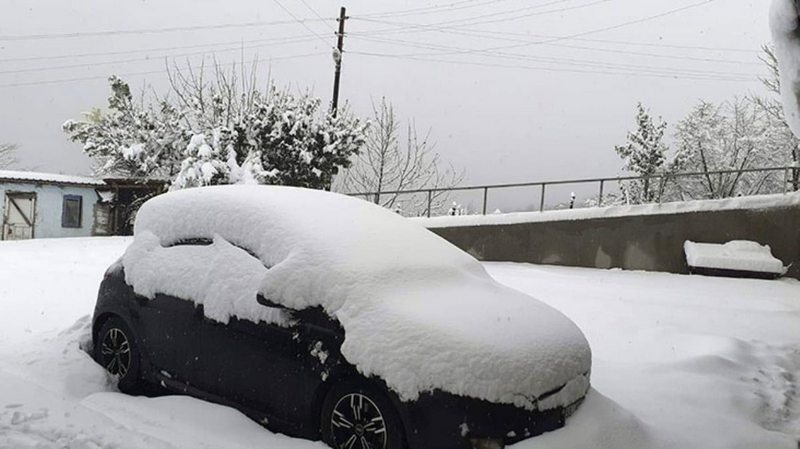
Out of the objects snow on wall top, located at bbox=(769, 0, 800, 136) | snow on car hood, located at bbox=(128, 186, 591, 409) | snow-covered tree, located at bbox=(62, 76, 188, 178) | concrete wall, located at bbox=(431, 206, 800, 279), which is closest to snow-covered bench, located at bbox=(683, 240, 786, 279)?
concrete wall, located at bbox=(431, 206, 800, 279)

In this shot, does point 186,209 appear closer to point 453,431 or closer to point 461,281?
point 461,281

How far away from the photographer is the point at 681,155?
1156 inches

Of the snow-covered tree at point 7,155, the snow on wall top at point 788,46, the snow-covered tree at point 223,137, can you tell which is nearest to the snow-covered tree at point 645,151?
the snow-covered tree at point 223,137

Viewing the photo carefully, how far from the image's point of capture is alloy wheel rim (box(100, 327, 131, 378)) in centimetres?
422

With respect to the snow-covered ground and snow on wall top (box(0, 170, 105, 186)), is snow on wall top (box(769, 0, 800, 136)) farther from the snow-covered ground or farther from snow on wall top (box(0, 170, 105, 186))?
snow on wall top (box(0, 170, 105, 186))

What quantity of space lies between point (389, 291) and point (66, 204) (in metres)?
25.3

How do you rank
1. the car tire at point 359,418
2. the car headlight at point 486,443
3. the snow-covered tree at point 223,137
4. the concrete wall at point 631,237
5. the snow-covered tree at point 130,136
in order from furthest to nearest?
the snow-covered tree at point 130,136 → the snow-covered tree at point 223,137 → the concrete wall at point 631,237 → the car tire at point 359,418 → the car headlight at point 486,443

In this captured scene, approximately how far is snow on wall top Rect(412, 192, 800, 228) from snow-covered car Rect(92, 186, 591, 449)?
839cm

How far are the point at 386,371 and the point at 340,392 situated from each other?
0.37 metres

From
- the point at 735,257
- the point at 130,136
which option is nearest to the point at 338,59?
the point at 130,136

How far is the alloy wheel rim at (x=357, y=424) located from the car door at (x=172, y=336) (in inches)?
46.7

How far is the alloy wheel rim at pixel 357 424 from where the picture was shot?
3018mm

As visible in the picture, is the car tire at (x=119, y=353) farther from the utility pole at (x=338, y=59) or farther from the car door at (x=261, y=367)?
the utility pole at (x=338, y=59)

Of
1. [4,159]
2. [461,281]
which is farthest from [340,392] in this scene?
[4,159]
